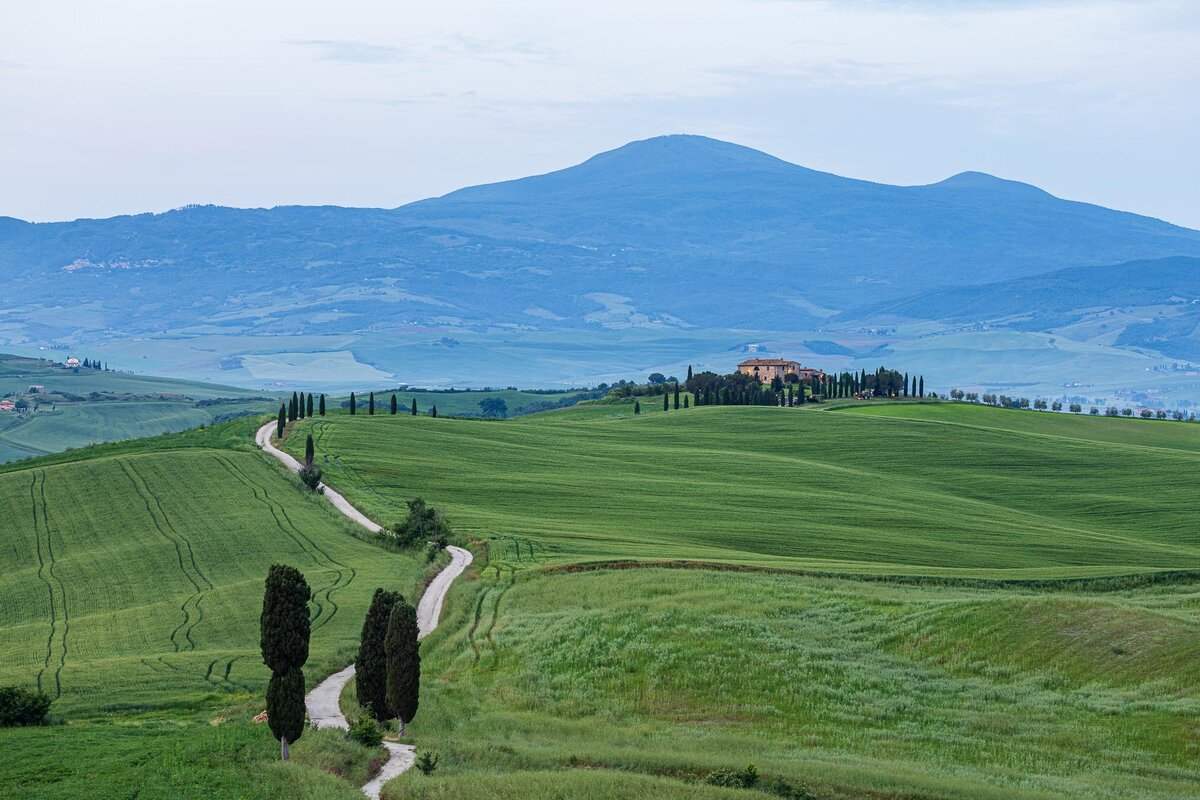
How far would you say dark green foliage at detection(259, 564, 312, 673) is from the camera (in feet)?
129

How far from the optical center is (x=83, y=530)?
3184 inches

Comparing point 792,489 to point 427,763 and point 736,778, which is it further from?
point 736,778

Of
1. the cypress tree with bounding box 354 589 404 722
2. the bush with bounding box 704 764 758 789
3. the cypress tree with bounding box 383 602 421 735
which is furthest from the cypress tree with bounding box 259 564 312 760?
the bush with bounding box 704 764 758 789

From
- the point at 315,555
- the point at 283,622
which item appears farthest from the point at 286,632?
the point at 315,555

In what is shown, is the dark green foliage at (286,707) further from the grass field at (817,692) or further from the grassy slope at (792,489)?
the grassy slope at (792,489)

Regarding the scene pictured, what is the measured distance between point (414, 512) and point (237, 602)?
18.2 m

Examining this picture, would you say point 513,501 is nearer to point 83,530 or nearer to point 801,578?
point 83,530

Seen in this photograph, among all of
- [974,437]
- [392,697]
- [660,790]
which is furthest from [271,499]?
[974,437]

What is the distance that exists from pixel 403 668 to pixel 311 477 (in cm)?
5478

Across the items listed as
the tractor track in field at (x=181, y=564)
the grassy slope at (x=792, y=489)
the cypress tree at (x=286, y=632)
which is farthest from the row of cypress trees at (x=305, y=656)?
the grassy slope at (x=792, y=489)

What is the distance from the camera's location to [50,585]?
6788cm

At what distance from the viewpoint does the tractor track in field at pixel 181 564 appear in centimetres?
5734

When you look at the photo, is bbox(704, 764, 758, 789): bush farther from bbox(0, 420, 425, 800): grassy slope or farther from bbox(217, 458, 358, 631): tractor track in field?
bbox(217, 458, 358, 631): tractor track in field

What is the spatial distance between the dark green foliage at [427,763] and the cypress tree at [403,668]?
391cm
